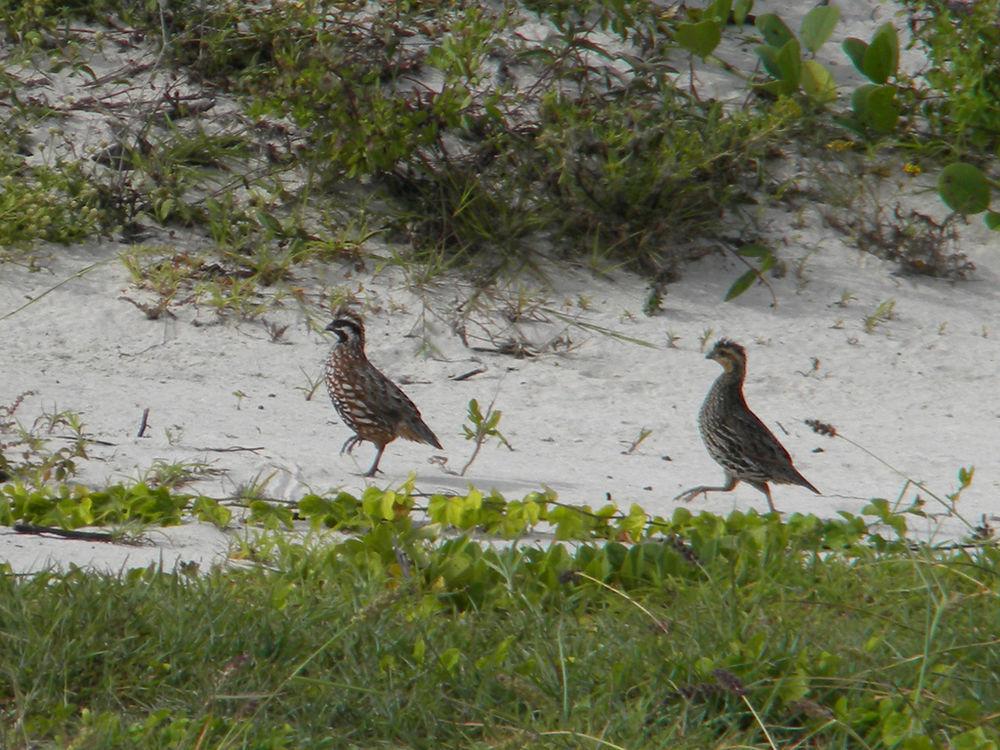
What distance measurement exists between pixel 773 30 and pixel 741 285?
7.20ft

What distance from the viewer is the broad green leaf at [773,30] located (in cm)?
1071

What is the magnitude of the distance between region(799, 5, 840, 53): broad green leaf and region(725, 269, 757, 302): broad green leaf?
2.12m

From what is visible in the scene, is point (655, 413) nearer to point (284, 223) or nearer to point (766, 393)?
point (766, 393)

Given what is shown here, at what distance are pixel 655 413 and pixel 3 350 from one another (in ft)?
12.1

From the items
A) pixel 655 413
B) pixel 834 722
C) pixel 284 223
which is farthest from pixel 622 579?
pixel 284 223

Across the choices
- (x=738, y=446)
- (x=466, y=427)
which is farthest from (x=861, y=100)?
(x=466, y=427)

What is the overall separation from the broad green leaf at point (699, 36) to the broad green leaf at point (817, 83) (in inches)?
26.7

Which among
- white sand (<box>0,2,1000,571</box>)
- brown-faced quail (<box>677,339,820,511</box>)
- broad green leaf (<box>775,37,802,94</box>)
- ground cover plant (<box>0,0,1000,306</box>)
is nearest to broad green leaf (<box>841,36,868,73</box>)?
ground cover plant (<box>0,0,1000,306</box>)

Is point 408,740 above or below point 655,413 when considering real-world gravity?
above

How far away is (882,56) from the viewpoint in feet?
34.1

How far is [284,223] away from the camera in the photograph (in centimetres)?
970

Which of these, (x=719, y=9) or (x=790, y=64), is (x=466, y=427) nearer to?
(x=790, y=64)

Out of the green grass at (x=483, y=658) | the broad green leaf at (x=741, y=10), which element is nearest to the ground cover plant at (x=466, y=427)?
the green grass at (x=483, y=658)

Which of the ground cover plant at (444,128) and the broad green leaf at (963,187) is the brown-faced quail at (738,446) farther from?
the broad green leaf at (963,187)
